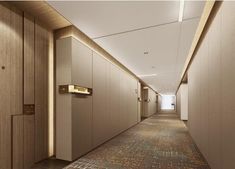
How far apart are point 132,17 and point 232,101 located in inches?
91.5

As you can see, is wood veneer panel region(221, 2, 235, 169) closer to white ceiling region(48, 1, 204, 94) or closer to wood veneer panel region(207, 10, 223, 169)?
wood veneer panel region(207, 10, 223, 169)

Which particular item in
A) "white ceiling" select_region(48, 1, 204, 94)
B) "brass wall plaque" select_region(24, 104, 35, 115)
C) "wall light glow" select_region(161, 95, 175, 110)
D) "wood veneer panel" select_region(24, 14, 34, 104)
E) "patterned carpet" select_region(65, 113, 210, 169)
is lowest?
"wall light glow" select_region(161, 95, 175, 110)

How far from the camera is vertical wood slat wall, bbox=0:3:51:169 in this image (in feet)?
9.55

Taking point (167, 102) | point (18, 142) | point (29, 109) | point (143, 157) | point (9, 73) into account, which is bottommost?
point (167, 102)

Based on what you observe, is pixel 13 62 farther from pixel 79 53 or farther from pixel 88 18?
pixel 88 18

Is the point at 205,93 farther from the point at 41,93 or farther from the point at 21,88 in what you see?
the point at 21,88

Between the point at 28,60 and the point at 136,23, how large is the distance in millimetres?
2506

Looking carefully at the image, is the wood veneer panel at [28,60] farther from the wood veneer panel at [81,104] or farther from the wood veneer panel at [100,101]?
the wood veneer panel at [100,101]

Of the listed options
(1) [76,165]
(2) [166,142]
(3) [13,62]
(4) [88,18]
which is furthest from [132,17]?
(2) [166,142]

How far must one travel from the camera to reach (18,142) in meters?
3.10

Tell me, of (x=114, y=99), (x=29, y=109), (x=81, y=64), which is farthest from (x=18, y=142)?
(x=114, y=99)

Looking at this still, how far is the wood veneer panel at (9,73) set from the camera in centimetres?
286

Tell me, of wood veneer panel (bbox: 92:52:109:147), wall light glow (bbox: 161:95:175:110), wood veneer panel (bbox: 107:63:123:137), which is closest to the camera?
wood veneer panel (bbox: 92:52:109:147)

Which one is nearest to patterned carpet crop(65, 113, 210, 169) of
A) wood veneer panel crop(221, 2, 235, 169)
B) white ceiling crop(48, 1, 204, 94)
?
wood veneer panel crop(221, 2, 235, 169)
